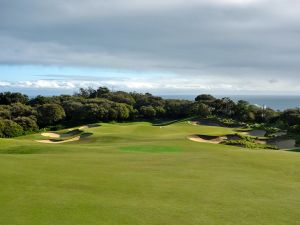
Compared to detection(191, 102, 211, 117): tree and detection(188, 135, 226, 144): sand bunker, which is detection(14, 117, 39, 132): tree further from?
detection(188, 135, 226, 144): sand bunker

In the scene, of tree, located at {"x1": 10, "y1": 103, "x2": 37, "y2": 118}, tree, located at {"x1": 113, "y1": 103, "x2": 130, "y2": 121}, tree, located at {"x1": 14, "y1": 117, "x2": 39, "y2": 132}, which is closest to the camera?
tree, located at {"x1": 14, "y1": 117, "x2": 39, "y2": 132}

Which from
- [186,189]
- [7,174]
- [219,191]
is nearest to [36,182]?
[7,174]

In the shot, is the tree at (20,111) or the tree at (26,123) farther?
the tree at (20,111)

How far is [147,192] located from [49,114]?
81.7m

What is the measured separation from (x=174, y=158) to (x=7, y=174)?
35.9 ft

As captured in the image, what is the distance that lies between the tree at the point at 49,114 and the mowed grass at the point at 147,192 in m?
72.3

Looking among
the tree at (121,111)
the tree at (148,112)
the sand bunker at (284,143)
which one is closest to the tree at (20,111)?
the tree at (121,111)

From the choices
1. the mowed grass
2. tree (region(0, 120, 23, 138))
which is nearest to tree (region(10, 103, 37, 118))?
tree (region(0, 120, 23, 138))

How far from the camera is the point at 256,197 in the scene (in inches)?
580

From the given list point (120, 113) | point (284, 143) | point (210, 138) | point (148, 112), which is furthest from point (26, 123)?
point (284, 143)

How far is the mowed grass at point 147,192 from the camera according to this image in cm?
1159

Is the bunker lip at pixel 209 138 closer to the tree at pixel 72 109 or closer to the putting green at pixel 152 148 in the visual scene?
the putting green at pixel 152 148

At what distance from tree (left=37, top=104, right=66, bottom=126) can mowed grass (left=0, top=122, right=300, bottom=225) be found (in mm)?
72303

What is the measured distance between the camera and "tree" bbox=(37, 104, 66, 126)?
→ 307ft
